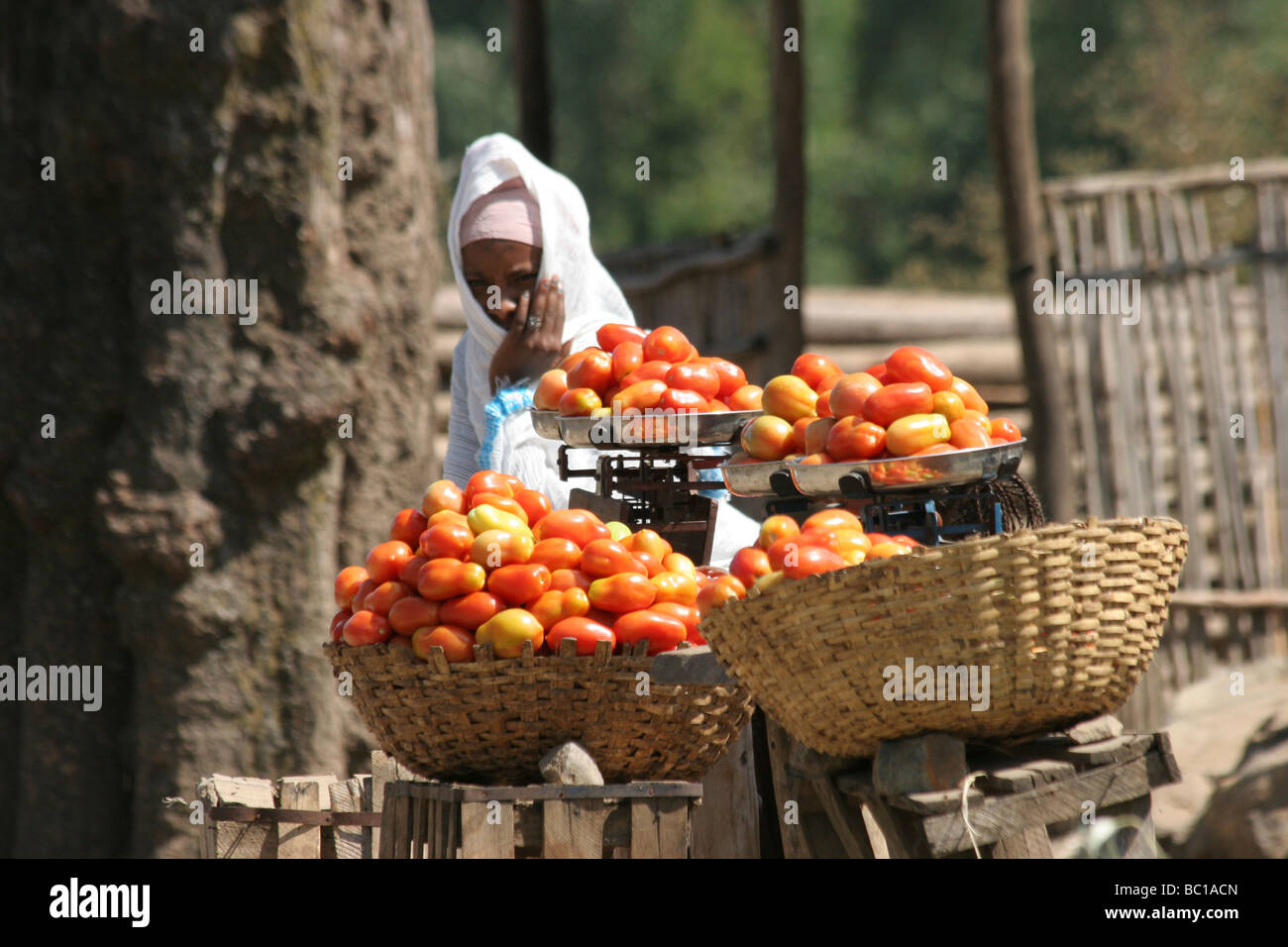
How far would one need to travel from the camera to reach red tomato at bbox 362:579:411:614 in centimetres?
250

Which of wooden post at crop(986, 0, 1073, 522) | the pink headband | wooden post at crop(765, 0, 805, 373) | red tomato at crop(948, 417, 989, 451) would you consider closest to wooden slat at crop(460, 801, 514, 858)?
red tomato at crop(948, 417, 989, 451)

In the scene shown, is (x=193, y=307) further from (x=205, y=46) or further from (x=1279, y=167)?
(x=1279, y=167)

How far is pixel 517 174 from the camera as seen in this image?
347cm

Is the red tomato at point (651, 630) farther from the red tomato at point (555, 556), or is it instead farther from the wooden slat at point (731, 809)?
the wooden slat at point (731, 809)

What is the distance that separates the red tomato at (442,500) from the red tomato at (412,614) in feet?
0.70

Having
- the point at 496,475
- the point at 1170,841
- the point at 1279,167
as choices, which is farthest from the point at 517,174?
the point at 1279,167

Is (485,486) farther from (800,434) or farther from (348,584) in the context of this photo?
(800,434)

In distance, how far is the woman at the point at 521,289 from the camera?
335 cm

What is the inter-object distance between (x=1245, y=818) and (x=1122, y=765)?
2725mm

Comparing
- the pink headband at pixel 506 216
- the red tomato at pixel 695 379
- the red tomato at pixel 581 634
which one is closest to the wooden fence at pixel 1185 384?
the pink headband at pixel 506 216
